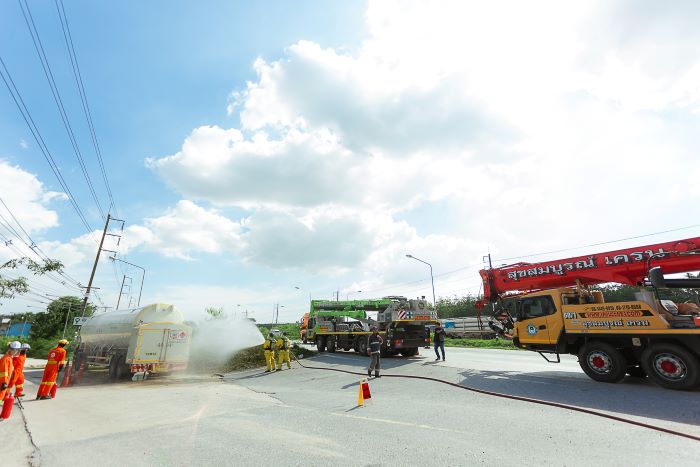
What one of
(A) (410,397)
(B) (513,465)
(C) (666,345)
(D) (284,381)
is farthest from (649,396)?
(D) (284,381)

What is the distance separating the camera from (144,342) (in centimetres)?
1520

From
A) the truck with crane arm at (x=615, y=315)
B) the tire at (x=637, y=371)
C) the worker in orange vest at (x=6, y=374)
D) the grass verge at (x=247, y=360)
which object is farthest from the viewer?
the grass verge at (x=247, y=360)

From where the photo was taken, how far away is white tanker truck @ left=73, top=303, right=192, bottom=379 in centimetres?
1514

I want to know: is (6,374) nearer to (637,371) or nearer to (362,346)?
(362,346)

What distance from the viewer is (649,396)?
827 cm

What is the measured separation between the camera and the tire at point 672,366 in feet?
28.3

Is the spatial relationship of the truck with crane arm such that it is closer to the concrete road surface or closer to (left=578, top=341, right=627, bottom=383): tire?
(left=578, top=341, right=627, bottom=383): tire

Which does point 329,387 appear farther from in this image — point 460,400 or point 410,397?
point 460,400

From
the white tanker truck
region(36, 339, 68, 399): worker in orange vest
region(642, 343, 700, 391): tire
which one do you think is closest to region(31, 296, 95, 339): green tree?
the white tanker truck

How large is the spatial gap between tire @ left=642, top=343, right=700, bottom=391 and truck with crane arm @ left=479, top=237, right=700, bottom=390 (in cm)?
2

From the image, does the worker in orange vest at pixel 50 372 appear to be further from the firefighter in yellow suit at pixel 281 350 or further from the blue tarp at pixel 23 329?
the blue tarp at pixel 23 329

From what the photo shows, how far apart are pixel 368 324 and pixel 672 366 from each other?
15.6 m

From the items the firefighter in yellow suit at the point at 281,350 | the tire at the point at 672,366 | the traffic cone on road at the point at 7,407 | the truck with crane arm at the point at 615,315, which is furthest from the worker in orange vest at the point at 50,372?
the tire at the point at 672,366

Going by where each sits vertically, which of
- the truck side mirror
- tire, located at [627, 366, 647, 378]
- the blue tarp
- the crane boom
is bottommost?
tire, located at [627, 366, 647, 378]
